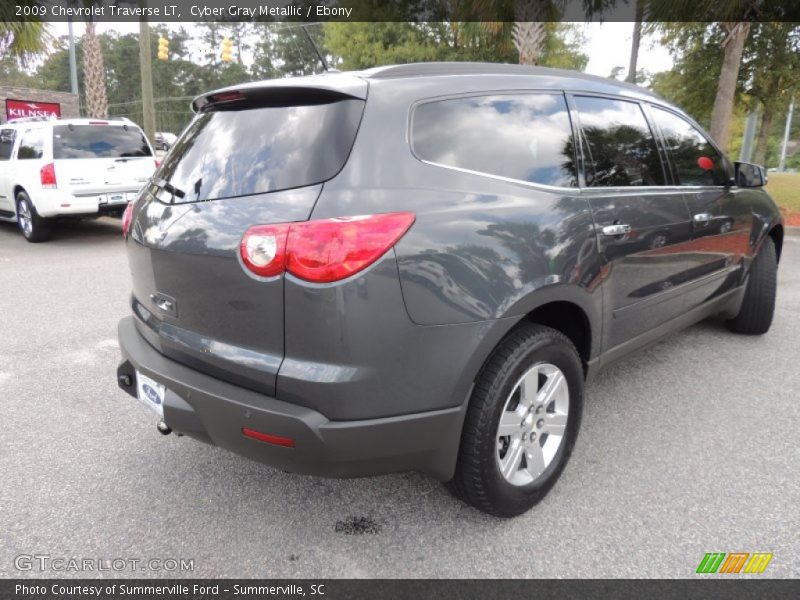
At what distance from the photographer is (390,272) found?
1.82 metres

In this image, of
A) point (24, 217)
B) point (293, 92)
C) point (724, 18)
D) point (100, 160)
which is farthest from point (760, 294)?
point (24, 217)

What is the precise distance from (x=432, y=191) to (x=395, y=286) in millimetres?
376

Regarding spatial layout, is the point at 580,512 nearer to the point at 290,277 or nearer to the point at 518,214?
the point at 518,214

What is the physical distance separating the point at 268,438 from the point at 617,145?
7.08 ft

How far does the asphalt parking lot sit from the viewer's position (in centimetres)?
219

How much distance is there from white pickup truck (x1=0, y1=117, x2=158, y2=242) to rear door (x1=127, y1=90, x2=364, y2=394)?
7055mm

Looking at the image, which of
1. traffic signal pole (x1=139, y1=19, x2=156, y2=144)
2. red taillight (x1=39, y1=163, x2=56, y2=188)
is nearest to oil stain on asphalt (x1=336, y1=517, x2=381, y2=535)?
red taillight (x1=39, y1=163, x2=56, y2=188)

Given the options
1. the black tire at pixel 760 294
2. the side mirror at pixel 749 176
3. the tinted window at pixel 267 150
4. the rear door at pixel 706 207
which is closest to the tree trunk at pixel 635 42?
the black tire at pixel 760 294

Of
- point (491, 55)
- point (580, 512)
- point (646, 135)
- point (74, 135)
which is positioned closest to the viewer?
point (580, 512)

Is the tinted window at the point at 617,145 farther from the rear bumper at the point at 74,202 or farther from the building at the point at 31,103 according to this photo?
the building at the point at 31,103

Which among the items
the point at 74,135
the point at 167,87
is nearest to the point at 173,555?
the point at 74,135

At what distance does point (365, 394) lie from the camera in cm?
185

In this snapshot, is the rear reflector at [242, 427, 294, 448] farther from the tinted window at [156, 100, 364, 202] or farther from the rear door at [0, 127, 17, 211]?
the rear door at [0, 127, 17, 211]

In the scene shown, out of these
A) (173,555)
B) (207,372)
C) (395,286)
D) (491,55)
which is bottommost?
(173,555)
